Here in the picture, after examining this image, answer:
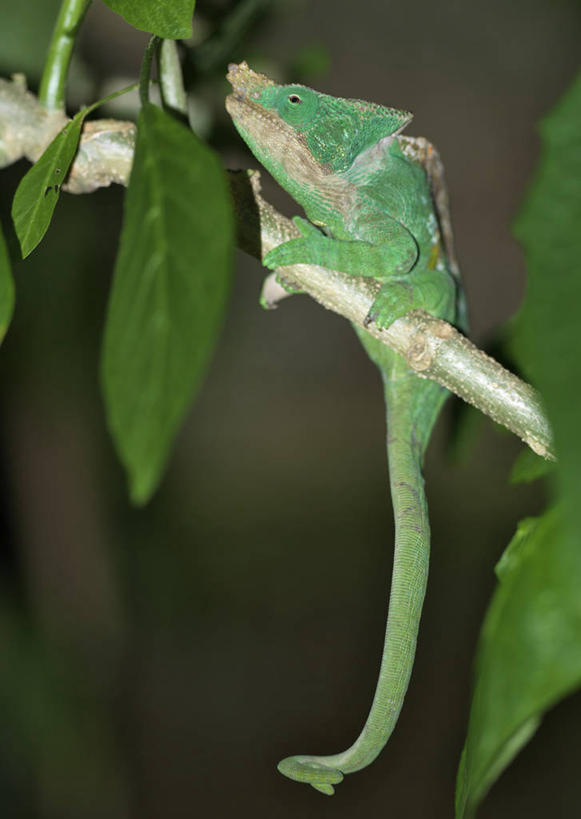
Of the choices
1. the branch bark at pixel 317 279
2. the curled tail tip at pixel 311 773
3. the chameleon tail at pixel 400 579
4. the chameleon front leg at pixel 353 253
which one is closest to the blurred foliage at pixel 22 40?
the branch bark at pixel 317 279

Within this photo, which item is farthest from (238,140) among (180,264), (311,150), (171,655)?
(171,655)

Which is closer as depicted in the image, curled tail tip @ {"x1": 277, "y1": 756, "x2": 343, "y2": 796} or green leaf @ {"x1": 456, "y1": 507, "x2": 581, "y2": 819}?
green leaf @ {"x1": 456, "y1": 507, "x2": 581, "y2": 819}

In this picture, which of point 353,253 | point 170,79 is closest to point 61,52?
point 170,79

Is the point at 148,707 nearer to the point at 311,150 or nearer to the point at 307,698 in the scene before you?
the point at 307,698

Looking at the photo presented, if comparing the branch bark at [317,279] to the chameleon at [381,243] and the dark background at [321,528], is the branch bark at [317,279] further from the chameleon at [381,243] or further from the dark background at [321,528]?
the dark background at [321,528]

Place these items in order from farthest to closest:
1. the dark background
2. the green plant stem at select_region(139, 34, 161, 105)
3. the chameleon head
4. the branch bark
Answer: the dark background → the chameleon head → the branch bark → the green plant stem at select_region(139, 34, 161, 105)

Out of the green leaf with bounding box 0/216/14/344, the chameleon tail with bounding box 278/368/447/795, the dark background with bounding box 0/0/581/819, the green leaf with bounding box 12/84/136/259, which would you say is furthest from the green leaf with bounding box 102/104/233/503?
the dark background with bounding box 0/0/581/819

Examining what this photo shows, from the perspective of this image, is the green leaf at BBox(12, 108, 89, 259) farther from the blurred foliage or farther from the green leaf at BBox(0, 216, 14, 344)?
the blurred foliage
